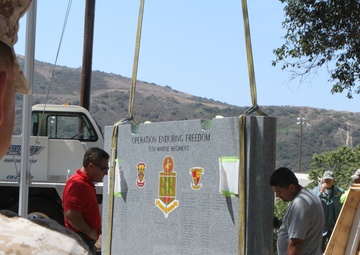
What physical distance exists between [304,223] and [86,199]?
212 cm

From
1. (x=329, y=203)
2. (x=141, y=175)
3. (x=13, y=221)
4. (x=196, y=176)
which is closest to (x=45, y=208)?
(x=329, y=203)

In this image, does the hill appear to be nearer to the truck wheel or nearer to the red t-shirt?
the truck wheel

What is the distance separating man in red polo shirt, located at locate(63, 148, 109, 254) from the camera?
6066 mm

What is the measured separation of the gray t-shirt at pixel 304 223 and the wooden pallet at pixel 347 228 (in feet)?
2.54

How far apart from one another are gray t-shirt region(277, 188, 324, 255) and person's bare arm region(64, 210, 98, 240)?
1.78 meters

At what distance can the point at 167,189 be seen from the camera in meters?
4.70

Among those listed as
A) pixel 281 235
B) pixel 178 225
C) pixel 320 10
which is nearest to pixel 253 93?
pixel 178 225

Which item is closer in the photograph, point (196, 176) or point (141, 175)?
point (196, 176)

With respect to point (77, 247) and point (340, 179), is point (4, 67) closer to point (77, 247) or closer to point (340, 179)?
point (77, 247)

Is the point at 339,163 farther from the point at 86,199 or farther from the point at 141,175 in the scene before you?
the point at 141,175

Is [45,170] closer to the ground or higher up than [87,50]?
closer to the ground

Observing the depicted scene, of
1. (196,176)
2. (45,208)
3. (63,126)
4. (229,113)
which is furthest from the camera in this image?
(229,113)

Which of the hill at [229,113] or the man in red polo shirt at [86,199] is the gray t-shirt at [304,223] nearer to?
the man in red polo shirt at [86,199]

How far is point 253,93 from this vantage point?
13.6ft
